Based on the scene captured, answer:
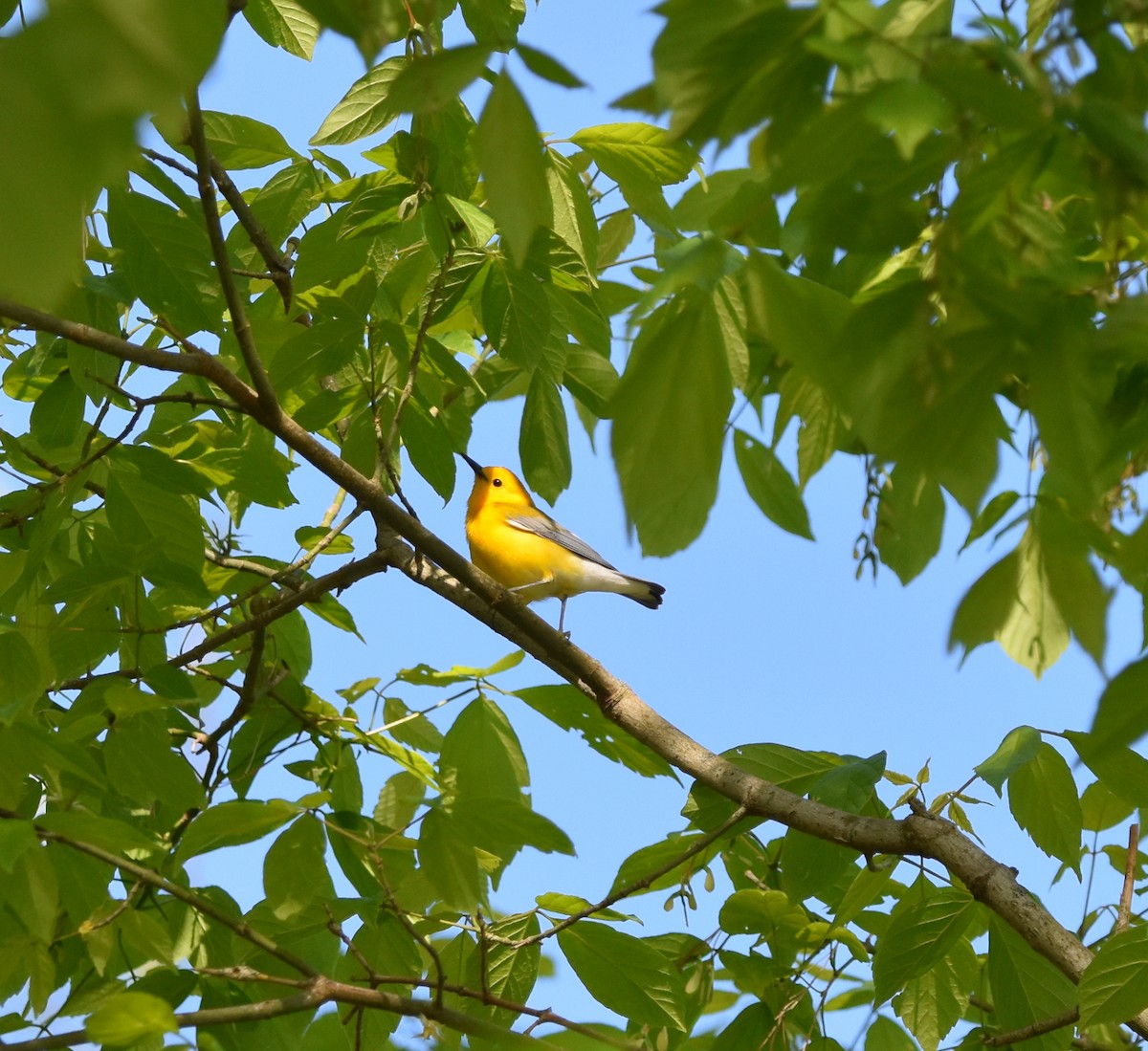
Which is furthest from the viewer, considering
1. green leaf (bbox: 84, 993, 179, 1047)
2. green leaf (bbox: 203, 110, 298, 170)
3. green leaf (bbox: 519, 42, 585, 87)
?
green leaf (bbox: 203, 110, 298, 170)

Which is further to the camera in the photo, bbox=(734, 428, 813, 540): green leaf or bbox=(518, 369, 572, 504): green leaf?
bbox=(518, 369, 572, 504): green leaf

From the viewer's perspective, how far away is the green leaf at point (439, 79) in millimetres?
1158

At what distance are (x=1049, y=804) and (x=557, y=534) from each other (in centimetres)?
454

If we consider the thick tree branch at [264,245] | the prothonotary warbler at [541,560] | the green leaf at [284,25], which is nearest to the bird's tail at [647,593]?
the prothonotary warbler at [541,560]

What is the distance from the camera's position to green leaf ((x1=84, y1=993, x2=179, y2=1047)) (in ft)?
5.36

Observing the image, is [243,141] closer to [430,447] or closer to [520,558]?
[430,447]

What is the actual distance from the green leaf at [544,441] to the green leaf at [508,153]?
2.13 meters

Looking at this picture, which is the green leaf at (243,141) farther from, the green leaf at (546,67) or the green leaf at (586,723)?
the green leaf at (546,67)

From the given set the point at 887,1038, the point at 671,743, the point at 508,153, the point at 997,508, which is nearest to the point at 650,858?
the point at 671,743

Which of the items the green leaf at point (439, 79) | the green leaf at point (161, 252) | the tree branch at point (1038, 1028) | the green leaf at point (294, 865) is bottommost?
the tree branch at point (1038, 1028)

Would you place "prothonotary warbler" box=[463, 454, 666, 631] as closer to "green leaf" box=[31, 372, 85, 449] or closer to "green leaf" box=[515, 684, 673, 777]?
"green leaf" box=[515, 684, 673, 777]

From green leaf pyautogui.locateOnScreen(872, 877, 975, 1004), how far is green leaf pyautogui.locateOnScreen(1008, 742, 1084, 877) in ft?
0.89

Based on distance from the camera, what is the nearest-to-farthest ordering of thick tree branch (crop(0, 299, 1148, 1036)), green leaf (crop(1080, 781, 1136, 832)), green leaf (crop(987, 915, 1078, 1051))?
1. thick tree branch (crop(0, 299, 1148, 1036))
2. green leaf (crop(987, 915, 1078, 1051))
3. green leaf (crop(1080, 781, 1136, 832))

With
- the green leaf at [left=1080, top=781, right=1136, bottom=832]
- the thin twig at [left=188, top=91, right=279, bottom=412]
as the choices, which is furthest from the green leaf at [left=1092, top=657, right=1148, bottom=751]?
the green leaf at [left=1080, top=781, right=1136, bottom=832]
